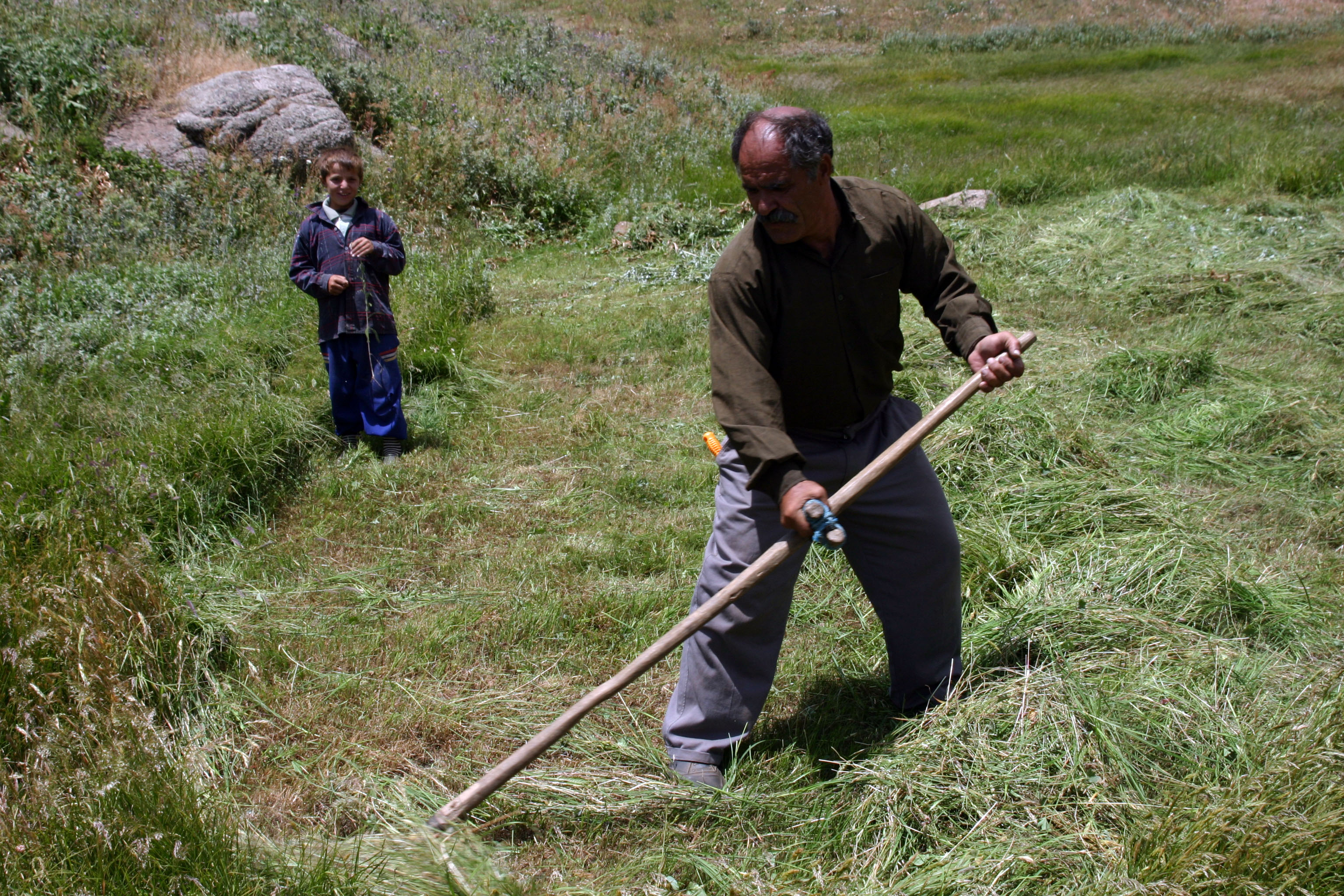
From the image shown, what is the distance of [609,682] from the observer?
228 cm

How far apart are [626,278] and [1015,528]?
5.25m

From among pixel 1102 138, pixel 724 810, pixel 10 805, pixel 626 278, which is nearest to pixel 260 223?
pixel 626 278

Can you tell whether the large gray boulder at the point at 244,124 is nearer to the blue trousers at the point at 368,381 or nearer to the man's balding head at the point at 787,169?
the blue trousers at the point at 368,381

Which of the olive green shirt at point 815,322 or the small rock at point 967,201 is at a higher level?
the olive green shirt at point 815,322

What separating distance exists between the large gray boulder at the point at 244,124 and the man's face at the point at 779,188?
27.2 feet

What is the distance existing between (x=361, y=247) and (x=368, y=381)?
0.68m

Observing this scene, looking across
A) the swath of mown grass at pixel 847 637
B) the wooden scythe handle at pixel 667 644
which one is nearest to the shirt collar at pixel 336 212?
the swath of mown grass at pixel 847 637

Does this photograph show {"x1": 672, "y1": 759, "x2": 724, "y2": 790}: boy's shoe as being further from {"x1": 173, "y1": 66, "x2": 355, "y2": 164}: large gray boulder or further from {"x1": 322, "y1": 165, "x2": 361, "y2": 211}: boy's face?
{"x1": 173, "y1": 66, "x2": 355, "y2": 164}: large gray boulder

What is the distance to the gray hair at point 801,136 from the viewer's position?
220cm

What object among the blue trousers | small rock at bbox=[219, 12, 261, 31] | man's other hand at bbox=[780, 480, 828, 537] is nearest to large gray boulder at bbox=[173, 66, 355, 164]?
small rock at bbox=[219, 12, 261, 31]

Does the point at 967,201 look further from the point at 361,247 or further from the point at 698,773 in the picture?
the point at 698,773

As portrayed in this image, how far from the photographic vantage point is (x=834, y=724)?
2.90 m

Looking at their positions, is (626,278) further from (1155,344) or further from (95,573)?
(95,573)

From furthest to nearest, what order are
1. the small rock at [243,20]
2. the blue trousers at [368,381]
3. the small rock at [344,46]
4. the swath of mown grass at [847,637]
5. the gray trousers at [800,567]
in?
the small rock at [344,46]
the small rock at [243,20]
the blue trousers at [368,381]
the gray trousers at [800,567]
the swath of mown grass at [847,637]
